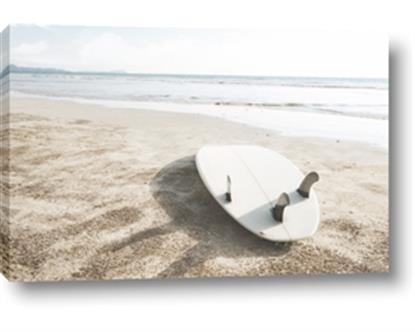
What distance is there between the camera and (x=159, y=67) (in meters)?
2.97

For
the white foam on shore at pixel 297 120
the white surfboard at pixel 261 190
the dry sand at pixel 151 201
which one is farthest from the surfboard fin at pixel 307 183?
the white foam on shore at pixel 297 120

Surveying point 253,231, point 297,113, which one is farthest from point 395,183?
point 253,231

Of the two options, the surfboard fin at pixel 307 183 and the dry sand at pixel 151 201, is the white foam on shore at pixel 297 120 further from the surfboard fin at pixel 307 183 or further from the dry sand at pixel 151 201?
the surfboard fin at pixel 307 183

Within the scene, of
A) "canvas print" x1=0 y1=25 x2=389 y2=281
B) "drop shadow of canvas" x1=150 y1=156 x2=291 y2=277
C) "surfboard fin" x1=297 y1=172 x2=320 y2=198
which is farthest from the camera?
"surfboard fin" x1=297 y1=172 x2=320 y2=198

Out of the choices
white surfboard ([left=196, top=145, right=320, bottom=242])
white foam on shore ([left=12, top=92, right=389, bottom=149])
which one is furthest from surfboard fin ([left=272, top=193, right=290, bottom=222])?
white foam on shore ([left=12, top=92, right=389, bottom=149])

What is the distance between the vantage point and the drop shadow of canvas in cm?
294

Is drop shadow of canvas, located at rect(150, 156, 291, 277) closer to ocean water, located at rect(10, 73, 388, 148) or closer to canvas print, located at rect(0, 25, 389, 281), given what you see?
canvas print, located at rect(0, 25, 389, 281)

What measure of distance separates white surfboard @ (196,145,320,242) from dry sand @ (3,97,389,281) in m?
0.06

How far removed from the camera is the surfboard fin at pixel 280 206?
9.71ft

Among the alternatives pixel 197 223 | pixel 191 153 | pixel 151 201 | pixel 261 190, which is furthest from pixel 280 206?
pixel 151 201

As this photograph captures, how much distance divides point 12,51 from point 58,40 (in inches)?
9.1

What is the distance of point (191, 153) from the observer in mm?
3174

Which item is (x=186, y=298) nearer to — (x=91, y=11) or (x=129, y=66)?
(x=129, y=66)

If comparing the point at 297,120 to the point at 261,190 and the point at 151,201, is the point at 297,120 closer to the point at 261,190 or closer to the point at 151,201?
the point at 261,190
